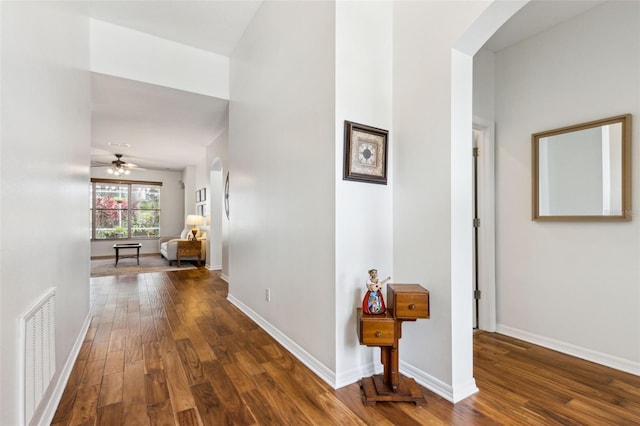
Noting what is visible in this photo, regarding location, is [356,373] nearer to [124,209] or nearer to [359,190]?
[359,190]

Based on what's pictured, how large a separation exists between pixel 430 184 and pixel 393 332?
3.00 ft

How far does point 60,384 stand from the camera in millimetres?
1777

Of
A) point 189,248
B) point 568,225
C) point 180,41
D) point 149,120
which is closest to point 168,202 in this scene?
point 189,248

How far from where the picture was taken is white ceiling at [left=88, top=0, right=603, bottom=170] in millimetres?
2529

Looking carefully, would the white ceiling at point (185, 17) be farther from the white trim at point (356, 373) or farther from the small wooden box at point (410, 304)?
the white trim at point (356, 373)

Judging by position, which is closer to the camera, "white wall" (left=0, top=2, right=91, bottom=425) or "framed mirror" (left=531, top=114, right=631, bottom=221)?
"white wall" (left=0, top=2, right=91, bottom=425)

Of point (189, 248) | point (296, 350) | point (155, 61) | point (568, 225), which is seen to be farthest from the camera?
point (189, 248)

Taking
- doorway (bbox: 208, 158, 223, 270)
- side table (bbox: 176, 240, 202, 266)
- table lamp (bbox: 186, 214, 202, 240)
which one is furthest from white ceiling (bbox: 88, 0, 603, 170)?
side table (bbox: 176, 240, 202, 266)

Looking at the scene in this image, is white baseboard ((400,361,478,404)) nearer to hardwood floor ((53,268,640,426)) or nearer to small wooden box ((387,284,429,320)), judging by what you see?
hardwood floor ((53,268,640,426))

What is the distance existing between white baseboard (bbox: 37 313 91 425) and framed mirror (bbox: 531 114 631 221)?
3540mm

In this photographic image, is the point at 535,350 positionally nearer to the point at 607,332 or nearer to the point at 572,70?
the point at 607,332

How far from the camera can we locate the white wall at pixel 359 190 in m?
1.89

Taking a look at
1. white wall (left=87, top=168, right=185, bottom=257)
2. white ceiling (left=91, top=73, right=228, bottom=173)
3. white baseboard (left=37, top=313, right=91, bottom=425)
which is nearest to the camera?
white baseboard (left=37, top=313, right=91, bottom=425)

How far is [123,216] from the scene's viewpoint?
8.91 meters
